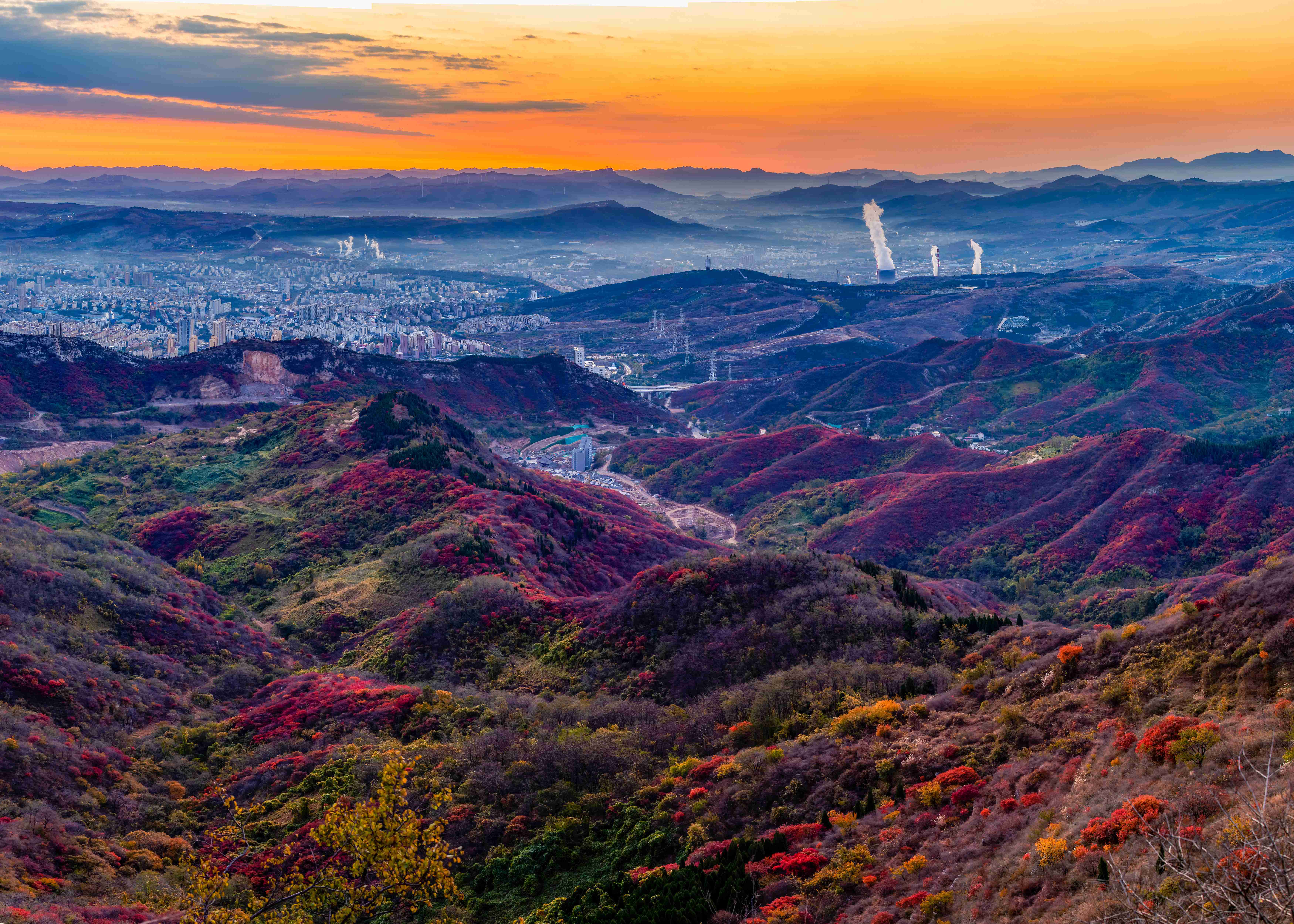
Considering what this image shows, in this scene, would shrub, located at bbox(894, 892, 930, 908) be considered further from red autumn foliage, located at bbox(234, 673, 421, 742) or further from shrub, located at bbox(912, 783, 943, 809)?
red autumn foliage, located at bbox(234, 673, 421, 742)

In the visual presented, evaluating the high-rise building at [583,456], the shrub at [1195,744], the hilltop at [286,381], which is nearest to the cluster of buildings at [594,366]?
the hilltop at [286,381]

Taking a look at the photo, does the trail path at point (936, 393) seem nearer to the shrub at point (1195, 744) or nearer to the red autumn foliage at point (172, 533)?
the red autumn foliage at point (172, 533)

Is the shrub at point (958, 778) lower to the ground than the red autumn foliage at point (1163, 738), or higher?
lower

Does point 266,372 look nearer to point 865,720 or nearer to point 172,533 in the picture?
point 172,533

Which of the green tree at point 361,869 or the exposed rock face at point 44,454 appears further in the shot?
the exposed rock face at point 44,454

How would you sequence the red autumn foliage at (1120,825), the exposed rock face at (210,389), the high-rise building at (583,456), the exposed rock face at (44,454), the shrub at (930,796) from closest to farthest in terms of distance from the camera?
the red autumn foliage at (1120,825)
the shrub at (930,796)
the exposed rock face at (44,454)
the high-rise building at (583,456)
the exposed rock face at (210,389)

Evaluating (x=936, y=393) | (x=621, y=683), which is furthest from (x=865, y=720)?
(x=936, y=393)

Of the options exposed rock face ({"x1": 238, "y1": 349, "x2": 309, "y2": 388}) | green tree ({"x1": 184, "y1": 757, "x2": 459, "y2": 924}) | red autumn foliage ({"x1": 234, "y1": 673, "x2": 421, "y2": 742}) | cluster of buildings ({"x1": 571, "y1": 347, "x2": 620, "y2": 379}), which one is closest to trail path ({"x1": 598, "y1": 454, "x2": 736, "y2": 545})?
exposed rock face ({"x1": 238, "y1": 349, "x2": 309, "y2": 388})
